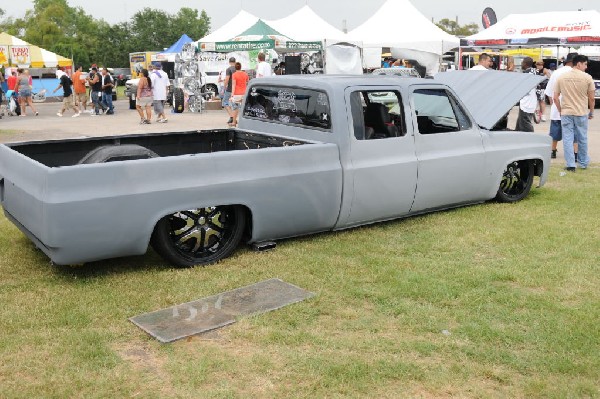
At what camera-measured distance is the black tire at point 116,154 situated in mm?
5730

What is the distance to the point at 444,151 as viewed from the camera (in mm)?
6832

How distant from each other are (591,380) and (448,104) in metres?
4.05

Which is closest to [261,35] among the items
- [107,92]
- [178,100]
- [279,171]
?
[178,100]

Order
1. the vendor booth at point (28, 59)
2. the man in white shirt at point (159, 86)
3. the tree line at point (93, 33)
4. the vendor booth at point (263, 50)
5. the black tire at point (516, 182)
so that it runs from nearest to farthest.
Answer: the black tire at point (516, 182)
the man in white shirt at point (159, 86)
the vendor booth at point (263, 50)
the vendor booth at point (28, 59)
the tree line at point (93, 33)

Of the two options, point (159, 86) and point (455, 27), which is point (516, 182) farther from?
point (455, 27)

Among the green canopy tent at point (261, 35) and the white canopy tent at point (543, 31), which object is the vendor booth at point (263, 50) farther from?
the white canopy tent at point (543, 31)

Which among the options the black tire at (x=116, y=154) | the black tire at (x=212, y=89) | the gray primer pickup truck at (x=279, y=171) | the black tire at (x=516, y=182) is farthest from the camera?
the black tire at (x=212, y=89)

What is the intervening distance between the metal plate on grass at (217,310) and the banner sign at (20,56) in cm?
3478

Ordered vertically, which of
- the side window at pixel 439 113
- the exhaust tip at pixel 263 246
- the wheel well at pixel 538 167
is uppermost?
the side window at pixel 439 113

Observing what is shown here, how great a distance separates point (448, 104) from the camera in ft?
23.2

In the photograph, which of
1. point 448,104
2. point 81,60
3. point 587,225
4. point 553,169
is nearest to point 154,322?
point 448,104

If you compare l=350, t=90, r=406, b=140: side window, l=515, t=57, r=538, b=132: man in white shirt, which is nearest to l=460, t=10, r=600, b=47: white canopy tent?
l=515, t=57, r=538, b=132: man in white shirt

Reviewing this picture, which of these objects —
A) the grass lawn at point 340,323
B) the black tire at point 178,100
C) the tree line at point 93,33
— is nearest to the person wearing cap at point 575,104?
the grass lawn at point 340,323

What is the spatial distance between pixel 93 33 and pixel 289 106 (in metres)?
89.6
